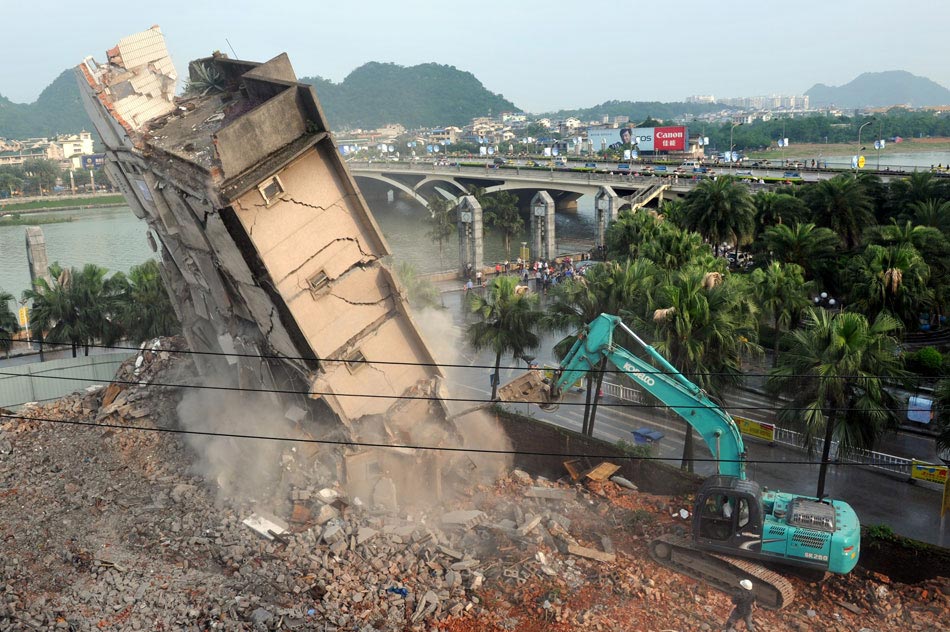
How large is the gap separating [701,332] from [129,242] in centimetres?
6137

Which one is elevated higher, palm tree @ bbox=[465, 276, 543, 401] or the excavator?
palm tree @ bbox=[465, 276, 543, 401]

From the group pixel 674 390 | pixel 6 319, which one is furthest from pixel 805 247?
pixel 6 319

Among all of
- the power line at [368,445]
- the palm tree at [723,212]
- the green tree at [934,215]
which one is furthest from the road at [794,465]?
the green tree at [934,215]

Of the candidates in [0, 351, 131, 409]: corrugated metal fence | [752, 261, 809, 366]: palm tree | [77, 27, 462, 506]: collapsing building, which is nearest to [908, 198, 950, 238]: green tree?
[752, 261, 809, 366]: palm tree

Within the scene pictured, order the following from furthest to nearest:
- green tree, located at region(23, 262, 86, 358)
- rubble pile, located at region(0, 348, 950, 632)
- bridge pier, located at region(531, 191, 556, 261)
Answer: bridge pier, located at region(531, 191, 556, 261)
green tree, located at region(23, 262, 86, 358)
rubble pile, located at region(0, 348, 950, 632)

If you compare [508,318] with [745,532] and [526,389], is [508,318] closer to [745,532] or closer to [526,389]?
[526,389]

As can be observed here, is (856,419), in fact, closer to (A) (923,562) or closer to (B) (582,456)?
(A) (923,562)

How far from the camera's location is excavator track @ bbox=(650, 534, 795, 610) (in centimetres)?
1086

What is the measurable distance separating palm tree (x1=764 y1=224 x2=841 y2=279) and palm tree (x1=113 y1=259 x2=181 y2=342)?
776 inches

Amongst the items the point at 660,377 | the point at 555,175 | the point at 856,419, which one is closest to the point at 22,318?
the point at 660,377

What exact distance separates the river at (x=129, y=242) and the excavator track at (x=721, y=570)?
32434mm

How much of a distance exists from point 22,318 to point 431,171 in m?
44.1

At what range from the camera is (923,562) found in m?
11.4

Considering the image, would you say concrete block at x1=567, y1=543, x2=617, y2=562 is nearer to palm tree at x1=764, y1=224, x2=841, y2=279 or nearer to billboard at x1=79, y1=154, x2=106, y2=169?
palm tree at x1=764, y1=224, x2=841, y2=279
